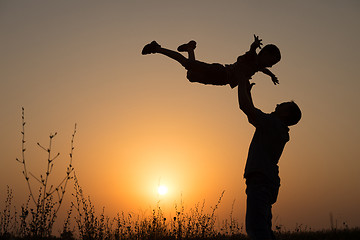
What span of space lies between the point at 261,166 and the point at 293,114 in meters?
0.80

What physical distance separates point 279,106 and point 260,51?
0.95 m

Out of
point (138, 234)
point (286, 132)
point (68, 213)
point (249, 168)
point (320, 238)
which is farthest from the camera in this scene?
point (320, 238)

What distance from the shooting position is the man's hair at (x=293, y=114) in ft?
13.9

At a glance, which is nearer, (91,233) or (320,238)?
(91,233)

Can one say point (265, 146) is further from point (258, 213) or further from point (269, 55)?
point (269, 55)

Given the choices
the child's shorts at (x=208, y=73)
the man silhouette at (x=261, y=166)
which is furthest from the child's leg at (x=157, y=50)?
the man silhouette at (x=261, y=166)

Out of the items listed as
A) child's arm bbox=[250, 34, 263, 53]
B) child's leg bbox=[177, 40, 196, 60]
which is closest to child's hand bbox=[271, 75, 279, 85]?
child's arm bbox=[250, 34, 263, 53]

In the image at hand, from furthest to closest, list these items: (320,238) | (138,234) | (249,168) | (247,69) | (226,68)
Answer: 1. (320,238)
2. (138,234)
3. (226,68)
4. (247,69)
5. (249,168)

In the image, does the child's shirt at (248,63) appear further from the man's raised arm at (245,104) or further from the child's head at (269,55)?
the man's raised arm at (245,104)

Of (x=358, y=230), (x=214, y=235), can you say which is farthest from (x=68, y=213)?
(x=358, y=230)

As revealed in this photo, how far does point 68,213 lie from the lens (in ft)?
20.6

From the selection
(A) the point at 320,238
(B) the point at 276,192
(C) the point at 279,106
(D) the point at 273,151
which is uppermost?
(C) the point at 279,106

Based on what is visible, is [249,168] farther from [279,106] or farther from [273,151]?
[279,106]

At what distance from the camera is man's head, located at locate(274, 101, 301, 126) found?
425cm
